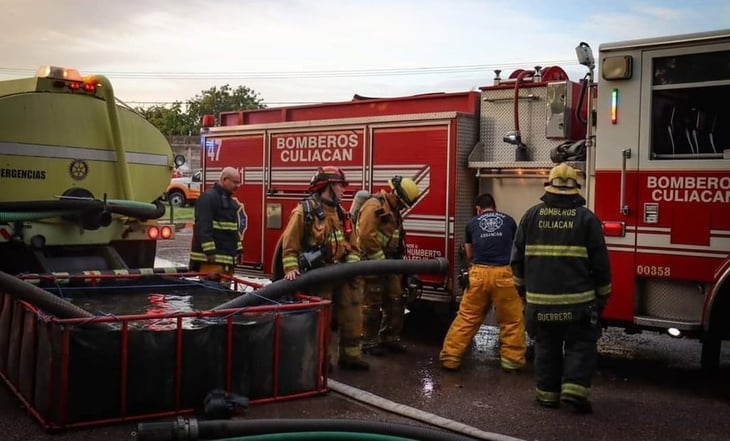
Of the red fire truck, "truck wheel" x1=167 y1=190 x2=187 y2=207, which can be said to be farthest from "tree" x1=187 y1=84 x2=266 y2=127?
the red fire truck

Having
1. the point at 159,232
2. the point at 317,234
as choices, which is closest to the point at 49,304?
the point at 317,234

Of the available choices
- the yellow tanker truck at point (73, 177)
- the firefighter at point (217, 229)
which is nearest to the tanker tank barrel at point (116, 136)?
the yellow tanker truck at point (73, 177)

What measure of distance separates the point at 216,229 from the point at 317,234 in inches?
56.6

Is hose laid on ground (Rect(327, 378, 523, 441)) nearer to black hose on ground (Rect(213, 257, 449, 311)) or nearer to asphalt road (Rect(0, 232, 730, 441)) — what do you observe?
asphalt road (Rect(0, 232, 730, 441))

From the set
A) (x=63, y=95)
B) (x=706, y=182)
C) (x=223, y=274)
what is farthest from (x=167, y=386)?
(x=706, y=182)

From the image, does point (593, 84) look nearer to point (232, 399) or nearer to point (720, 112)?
point (720, 112)

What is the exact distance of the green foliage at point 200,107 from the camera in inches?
1741

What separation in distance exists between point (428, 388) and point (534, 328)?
102 cm

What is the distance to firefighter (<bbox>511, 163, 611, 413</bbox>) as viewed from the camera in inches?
218

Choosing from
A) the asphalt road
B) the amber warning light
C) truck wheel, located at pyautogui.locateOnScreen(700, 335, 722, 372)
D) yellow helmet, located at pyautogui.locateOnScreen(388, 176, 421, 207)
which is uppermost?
yellow helmet, located at pyautogui.locateOnScreen(388, 176, 421, 207)

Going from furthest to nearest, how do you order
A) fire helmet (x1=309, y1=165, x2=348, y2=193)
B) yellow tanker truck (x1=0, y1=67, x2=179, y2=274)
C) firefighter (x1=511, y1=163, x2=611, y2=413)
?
yellow tanker truck (x1=0, y1=67, x2=179, y2=274), fire helmet (x1=309, y1=165, x2=348, y2=193), firefighter (x1=511, y1=163, x2=611, y2=413)

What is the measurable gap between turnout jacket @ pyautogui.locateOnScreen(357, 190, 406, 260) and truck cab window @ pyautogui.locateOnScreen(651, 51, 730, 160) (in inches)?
90.9

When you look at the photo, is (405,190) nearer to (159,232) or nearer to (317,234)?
(317,234)

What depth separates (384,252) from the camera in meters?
7.49
